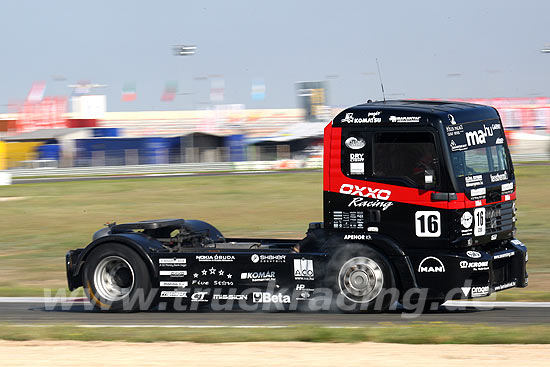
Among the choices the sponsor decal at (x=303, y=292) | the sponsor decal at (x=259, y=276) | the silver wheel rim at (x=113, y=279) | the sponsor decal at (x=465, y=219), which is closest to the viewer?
the sponsor decal at (x=465, y=219)

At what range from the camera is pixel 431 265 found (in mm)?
9172

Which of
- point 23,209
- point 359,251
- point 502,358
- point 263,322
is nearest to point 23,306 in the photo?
point 263,322

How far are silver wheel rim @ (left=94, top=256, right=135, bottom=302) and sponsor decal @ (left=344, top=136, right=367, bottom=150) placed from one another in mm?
3048

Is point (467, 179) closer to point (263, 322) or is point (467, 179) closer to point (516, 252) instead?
point (516, 252)

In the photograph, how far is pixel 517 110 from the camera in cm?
7419

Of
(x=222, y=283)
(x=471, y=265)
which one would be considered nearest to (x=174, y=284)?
(x=222, y=283)

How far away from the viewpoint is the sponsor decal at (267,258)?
31.6ft

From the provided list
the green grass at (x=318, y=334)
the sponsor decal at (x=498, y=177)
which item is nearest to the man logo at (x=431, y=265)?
the green grass at (x=318, y=334)

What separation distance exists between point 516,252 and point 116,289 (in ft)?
15.6

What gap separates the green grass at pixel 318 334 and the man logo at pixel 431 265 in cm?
77

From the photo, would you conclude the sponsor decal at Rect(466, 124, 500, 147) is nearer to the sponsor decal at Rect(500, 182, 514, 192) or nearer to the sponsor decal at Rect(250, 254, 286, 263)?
the sponsor decal at Rect(500, 182, 514, 192)

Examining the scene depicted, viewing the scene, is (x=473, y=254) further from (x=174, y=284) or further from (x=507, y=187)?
(x=174, y=284)

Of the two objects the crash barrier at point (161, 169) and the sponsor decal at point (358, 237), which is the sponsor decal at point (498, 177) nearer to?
the sponsor decal at point (358, 237)

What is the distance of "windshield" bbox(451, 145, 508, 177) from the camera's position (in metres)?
9.09
